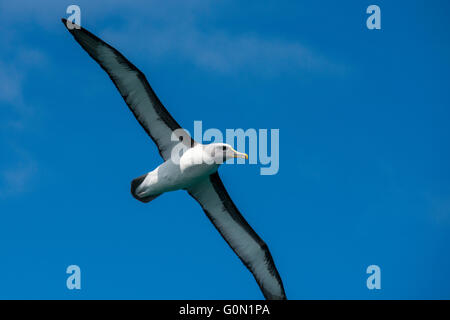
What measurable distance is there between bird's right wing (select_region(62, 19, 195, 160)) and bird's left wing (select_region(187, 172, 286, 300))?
2.14 m

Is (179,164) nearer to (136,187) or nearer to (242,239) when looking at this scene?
(136,187)

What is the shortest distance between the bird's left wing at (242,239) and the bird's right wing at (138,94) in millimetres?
2137

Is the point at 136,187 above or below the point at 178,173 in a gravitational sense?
below

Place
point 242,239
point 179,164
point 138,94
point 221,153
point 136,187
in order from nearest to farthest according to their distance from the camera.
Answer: point 221,153 → point 179,164 → point 138,94 → point 136,187 → point 242,239

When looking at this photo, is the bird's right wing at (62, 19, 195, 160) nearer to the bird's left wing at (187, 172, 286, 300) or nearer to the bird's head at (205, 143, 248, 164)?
the bird's head at (205, 143, 248, 164)

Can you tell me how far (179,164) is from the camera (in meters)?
21.9

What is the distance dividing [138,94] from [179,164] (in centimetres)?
260

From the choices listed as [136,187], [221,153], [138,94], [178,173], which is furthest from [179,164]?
[138,94]

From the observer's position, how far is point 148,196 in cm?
2236

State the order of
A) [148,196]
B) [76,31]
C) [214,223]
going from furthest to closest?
[214,223] → [148,196] → [76,31]
